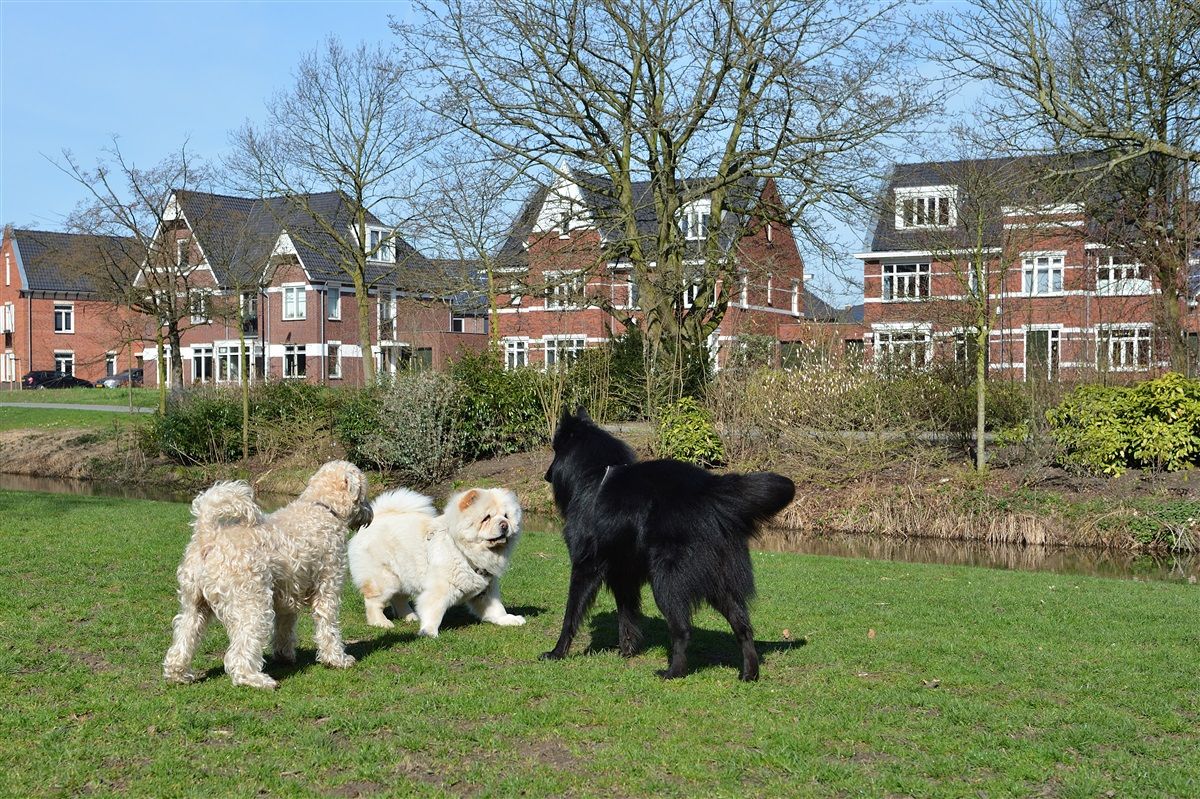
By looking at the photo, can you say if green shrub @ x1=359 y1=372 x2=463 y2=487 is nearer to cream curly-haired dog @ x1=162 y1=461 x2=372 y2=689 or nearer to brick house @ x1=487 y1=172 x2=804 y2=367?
brick house @ x1=487 y1=172 x2=804 y2=367

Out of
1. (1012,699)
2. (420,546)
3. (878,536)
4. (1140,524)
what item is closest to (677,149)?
(878,536)

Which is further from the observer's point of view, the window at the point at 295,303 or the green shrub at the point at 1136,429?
the window at the point at 295,303

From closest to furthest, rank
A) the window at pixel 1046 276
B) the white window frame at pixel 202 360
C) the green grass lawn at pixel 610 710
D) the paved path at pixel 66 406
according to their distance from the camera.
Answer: the green grass lawn at pixel 610 710 < the window at pixel 1046 276 < the paved path at pixel 66 406 < the white window frame at pixel 202 360

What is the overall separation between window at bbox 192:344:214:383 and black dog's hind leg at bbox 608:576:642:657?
196ft

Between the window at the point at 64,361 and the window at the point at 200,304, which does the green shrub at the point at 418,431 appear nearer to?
the window at the point at 200,304

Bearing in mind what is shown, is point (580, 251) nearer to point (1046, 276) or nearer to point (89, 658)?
point (89, 658)

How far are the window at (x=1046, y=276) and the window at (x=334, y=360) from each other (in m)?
36.2

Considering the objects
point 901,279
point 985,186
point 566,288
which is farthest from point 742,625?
point 901,279

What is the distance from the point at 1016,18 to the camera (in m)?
18.6

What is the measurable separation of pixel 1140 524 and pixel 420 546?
13.6m

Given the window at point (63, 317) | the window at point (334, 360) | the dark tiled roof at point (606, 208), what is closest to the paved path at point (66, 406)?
the window at point (334, 360)

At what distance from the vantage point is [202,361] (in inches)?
2495

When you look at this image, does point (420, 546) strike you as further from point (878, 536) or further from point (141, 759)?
point (878, 536)

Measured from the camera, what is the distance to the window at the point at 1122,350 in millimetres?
23391
